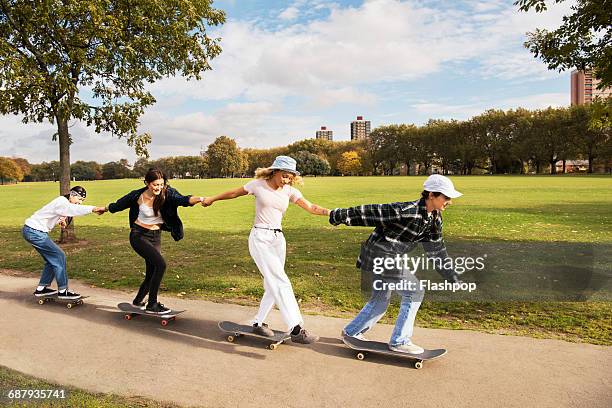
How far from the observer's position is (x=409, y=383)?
4836mm

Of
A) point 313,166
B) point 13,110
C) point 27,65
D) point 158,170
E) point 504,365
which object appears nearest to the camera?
point 504,365

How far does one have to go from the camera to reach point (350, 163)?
123 meters

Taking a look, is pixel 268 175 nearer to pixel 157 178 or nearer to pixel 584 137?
pixel 157 178

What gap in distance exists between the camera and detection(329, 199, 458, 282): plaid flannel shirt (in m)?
5.06

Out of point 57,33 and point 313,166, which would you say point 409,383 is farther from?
point 313,166

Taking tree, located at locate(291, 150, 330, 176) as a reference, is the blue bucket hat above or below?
below

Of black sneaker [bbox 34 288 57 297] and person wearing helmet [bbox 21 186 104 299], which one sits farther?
black sneaker [bbox 34 288 57 297]

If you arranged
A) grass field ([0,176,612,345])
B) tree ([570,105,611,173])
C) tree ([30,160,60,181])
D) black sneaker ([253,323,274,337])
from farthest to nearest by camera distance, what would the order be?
tree ([30,160,60,181]), tree ([570,105,611,173]), grass field ([0,176,612,345]), black sneaker ([253,323,274,337])

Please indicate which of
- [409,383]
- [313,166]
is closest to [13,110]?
[409,383]

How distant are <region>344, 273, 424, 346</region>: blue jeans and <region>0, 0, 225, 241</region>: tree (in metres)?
11.0

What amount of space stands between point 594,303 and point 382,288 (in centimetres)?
466

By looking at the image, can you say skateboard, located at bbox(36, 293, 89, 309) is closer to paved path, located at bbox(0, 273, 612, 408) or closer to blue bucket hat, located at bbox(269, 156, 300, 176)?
Answer: paved path, located at bbox(0, 273, 612, 408)

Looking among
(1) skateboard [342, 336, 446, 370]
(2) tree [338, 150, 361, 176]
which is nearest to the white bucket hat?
(1) skateboard [342, 336, 446, 370]

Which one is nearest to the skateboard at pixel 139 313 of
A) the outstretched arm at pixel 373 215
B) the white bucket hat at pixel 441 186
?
the outstretched arm at pixel 373 215
